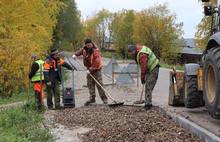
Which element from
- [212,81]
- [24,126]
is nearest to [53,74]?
[24,126]

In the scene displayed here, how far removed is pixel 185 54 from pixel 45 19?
168ft

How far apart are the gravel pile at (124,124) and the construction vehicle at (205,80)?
61 cm

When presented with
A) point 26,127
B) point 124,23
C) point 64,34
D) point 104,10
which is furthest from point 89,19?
point 26,127

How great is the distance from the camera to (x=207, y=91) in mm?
9625

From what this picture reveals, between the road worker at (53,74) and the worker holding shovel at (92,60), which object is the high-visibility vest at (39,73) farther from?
the worker holding shovel at (92,60)

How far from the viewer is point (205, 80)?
9719mm

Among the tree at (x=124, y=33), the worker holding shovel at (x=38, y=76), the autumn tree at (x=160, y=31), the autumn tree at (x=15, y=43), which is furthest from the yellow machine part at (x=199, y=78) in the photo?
the tree at (x=124, y=33)

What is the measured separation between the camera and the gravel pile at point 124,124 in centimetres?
936

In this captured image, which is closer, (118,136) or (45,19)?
(118,136)

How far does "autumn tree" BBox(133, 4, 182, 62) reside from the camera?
76.1 meters

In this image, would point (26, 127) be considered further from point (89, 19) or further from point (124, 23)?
point (89, 19)

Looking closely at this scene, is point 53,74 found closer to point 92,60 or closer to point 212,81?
point 92,60

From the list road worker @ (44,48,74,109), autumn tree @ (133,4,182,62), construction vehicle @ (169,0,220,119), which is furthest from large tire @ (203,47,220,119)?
autumn tree @ (133,4,182,62)

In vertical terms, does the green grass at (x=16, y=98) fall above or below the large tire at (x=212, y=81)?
below
